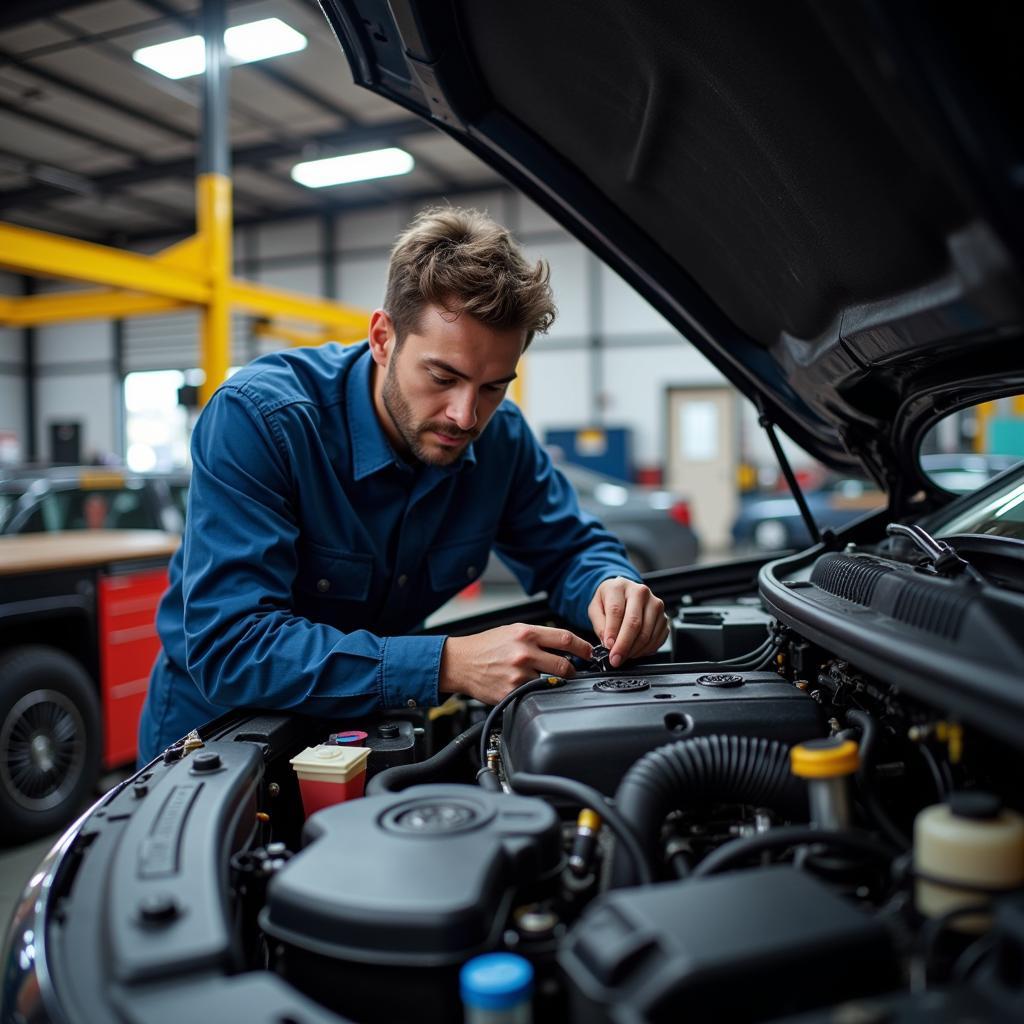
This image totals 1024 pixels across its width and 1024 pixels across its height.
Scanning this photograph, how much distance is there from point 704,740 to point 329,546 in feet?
2.70

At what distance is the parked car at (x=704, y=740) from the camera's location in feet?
2.19

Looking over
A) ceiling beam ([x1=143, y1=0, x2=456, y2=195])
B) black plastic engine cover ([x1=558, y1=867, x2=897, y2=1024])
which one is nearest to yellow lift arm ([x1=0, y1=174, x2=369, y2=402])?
ceiling beam ([x1=143, y1=0, x2=456, y2=195])

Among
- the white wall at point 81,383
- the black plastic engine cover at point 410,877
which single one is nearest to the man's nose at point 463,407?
the black plastic engine cover at point 410,877

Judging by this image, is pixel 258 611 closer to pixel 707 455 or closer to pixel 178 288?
pixel 178 288

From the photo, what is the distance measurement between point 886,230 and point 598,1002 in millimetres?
849

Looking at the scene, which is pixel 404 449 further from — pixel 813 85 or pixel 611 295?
pixel 611 295

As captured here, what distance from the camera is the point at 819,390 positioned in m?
1.60

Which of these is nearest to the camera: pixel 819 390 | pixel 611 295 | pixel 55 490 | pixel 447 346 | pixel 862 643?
pixel 862 643

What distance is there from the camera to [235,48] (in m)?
7.38

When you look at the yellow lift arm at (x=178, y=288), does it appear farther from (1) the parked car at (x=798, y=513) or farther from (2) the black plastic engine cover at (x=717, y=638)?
(1) the parked car at (x=798, y=513)

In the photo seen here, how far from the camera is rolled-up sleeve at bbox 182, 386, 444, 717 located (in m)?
1.29

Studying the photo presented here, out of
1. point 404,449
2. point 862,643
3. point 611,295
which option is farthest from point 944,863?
point 611,295

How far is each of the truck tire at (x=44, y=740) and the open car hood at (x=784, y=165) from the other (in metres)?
2.38

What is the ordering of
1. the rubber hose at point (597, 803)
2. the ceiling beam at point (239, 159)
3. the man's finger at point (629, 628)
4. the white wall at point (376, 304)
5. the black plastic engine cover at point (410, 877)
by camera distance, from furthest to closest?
the white wall at point (376, 304)
the ceiling beam at point (239, 159)
the man's finger at point (629, 628)
the rubber hose at point (597, 803)
the black plastic engine cover at point (410, 877)
